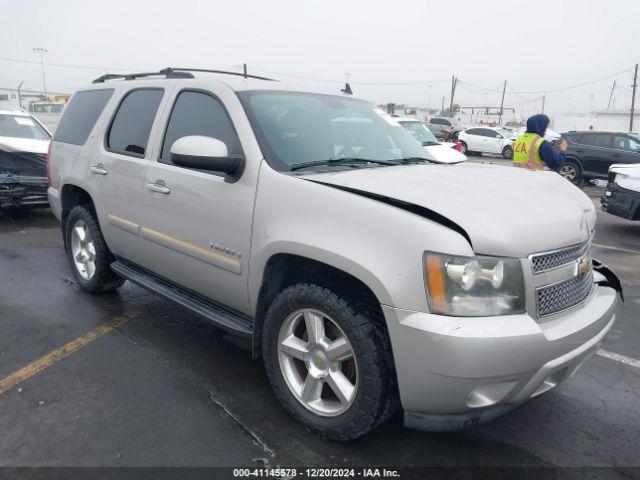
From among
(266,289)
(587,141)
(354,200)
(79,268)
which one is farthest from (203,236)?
(587,141)

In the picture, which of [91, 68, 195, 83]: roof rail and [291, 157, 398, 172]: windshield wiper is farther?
[91, 68, 195, 83]: roof rail

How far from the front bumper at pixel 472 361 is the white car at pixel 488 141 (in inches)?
970

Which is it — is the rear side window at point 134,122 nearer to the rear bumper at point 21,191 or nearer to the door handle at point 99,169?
the door handle at point 99,169

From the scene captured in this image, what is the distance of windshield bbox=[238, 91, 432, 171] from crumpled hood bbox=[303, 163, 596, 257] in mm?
291

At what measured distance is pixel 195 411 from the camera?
290 centimetres

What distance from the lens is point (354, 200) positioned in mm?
2389

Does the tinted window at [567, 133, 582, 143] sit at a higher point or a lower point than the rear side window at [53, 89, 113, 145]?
lower

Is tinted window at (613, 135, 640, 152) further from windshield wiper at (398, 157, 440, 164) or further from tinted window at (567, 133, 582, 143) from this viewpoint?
windshield wiper at (398, 157, 440, 164)

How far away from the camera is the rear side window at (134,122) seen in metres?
3.73

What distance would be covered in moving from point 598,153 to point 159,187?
1496 centimetres

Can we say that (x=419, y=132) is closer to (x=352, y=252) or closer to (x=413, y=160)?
(x=413, y=160)

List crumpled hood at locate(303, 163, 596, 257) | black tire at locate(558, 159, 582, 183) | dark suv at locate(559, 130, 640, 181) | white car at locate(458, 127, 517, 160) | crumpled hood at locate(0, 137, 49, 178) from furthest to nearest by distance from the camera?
white car at locate(458, 127, 517, 160) < black tire at locate(558, 159, 582, 183) < dark suv at locate(559, 130, 640, 181) < crumpled hood at locate(0, 137, 49, 178) < crumpled hood at locate(303, 163, 596, 257)

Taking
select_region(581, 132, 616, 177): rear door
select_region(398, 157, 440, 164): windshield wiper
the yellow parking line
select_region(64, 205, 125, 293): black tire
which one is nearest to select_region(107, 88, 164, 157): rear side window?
select_region(64, 205, 125, 293): black tire

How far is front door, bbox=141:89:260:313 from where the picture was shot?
2898mm
